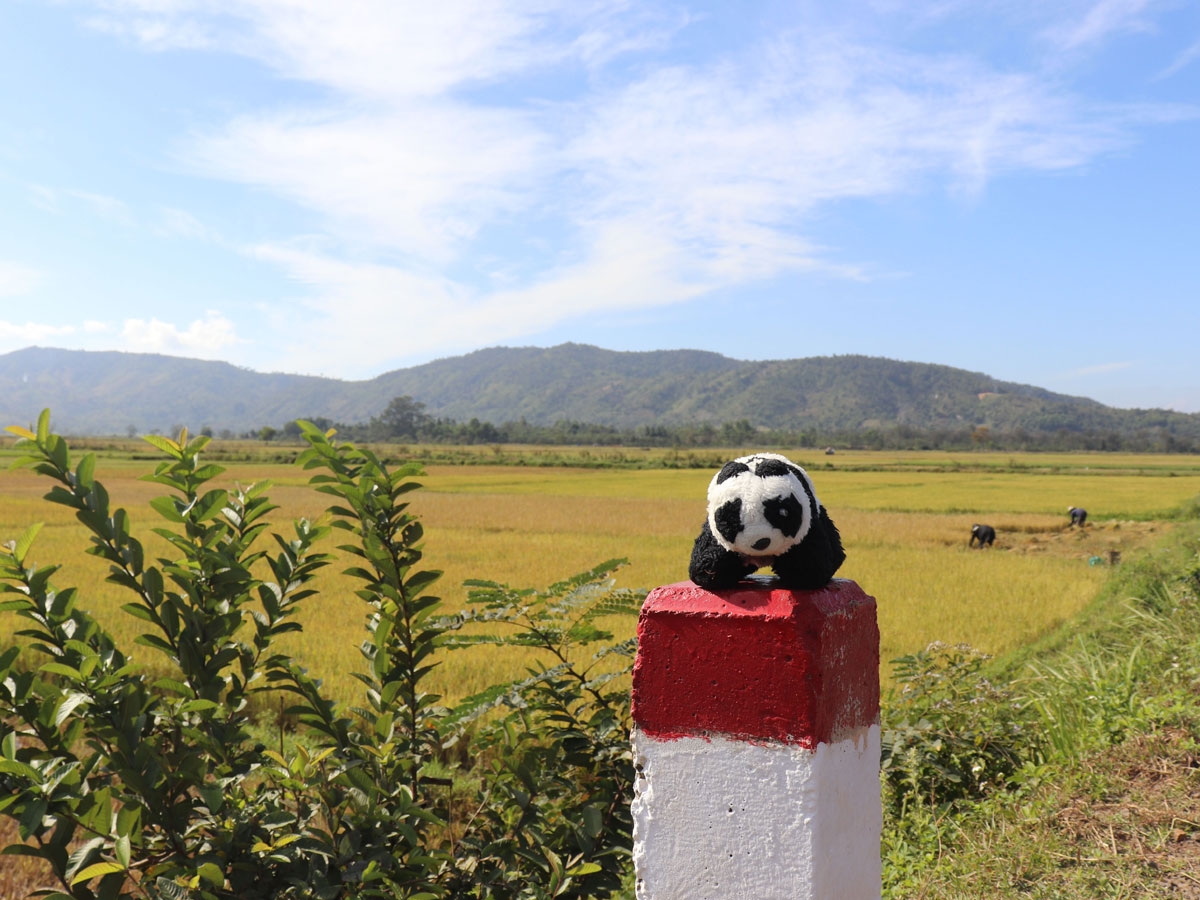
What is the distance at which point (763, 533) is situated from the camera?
176 centimetres

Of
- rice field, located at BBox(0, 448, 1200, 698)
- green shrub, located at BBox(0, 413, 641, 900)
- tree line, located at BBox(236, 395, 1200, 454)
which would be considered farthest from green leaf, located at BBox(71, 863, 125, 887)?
tree line, located at BBox(236, 395, 1200, 454)

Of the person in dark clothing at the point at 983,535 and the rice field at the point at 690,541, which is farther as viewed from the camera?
the person in dark clothing at the point at 983,535

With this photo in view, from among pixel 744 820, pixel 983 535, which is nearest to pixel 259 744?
pixel 744 820

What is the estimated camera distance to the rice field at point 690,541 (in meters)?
9.98

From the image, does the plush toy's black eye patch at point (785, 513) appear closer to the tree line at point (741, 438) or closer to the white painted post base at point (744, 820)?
the white painted post base at point (744, 820)

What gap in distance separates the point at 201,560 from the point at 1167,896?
335 centimetres

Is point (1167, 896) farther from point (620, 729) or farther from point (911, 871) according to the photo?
point (620, 729)

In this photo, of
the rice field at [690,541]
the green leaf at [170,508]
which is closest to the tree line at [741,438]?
the rice field at [690,541]

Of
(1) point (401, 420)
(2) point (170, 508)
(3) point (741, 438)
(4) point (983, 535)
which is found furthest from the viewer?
(1) point (401, 420)

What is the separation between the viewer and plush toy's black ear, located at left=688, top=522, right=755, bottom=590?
1.71 metres

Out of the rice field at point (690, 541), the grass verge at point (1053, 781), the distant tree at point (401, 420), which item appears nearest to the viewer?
the grass verge at point (1053, 781)

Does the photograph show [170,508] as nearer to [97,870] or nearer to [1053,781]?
[97,870]

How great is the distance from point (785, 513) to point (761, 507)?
0.05m

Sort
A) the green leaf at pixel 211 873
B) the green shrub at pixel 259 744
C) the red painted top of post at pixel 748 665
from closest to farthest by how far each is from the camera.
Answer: the red painted top of post at pixel 748 665, the green leaf at pixel 211 873, the green shrub at pixel 259 744
